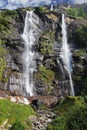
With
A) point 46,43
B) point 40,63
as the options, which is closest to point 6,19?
point 46,43

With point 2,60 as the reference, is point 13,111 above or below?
below

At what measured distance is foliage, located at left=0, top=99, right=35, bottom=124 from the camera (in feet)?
181

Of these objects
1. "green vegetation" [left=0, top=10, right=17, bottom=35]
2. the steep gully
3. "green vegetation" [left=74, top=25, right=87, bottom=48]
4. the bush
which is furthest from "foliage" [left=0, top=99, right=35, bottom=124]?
"green vegetation" [left=74, top=25, right=87, bottom=48]

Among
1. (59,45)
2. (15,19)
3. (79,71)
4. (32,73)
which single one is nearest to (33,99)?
(32,73)

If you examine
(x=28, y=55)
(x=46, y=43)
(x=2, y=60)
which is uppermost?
(x=46, y=43)

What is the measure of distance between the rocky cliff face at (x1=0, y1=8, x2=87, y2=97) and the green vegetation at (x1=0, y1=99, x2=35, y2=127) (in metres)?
10.5

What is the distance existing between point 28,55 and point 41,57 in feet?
10.3

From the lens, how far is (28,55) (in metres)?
79.9

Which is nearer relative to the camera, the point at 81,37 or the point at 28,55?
the point at 28,55

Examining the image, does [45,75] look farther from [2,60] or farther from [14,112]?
[14,112]

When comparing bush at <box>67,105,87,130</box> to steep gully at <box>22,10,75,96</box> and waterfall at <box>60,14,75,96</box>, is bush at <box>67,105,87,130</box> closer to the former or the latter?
steep gully at <box>22,10,75,96</box>

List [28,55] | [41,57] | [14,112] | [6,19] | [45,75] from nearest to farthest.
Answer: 1. [14,112]
2. [45,75]
3. [41,57]
4. [28,55]
5. [6,19]

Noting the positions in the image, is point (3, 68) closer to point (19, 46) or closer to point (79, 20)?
point (19, 46)

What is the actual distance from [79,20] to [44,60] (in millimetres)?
20781
